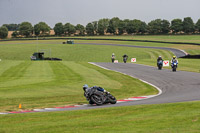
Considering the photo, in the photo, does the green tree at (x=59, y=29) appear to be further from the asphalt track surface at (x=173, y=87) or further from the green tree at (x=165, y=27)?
the asphalt track surface at (x=173, y=87)

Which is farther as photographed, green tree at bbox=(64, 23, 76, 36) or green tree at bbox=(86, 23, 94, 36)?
green tree at bbox=(86, 23, 94, 36)

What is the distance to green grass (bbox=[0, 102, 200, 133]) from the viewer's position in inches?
340

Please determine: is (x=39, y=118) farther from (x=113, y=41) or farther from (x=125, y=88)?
(x=113, y=41)

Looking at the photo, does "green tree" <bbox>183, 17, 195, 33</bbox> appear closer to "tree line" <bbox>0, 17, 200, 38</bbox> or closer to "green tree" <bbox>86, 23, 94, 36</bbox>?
"tree line" <bbox>0, 17, 200, 38</bbox>

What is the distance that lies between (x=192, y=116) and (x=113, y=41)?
100.0 meters

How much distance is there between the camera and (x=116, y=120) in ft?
32.4

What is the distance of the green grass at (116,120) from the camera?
28.4ft

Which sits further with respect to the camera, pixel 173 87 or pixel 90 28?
pixel 90 28

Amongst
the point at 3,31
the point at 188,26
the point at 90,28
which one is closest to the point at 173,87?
the point at 188,26

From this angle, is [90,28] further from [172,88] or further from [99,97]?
[99,97]

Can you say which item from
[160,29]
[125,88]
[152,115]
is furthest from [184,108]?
[160,29]

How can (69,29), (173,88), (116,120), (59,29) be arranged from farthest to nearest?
(59,29) → (69,29) → (173,88) → (116,120)

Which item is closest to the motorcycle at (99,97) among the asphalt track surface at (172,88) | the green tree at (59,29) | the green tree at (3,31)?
the asphalt track surface at (172,88)

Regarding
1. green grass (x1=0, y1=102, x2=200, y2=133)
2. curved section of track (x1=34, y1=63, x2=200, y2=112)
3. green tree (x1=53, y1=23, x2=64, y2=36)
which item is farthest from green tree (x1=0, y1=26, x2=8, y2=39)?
green grass (x1=0, y1=102, x2=200, y2=133)
